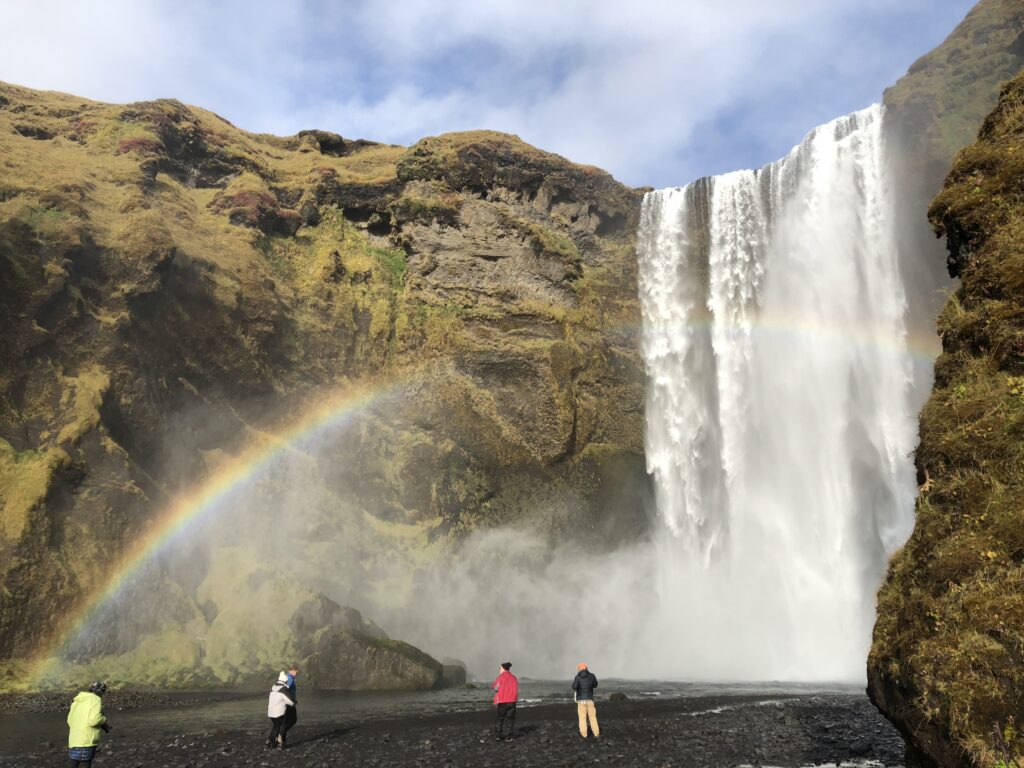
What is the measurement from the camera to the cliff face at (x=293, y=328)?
31.7 meters

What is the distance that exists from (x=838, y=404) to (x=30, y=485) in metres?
38.4

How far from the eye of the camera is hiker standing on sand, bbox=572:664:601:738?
51.5 feet

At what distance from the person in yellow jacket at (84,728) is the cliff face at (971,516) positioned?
34.8 ft

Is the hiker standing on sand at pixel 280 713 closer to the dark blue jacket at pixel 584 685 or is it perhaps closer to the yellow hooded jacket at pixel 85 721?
the yellow hooded jacket at pixel 85 721

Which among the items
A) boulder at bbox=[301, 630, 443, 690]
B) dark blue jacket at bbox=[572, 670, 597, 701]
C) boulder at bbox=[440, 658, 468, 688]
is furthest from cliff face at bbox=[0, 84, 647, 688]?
dark blue jacket at bbox=[572, 670, 597, 701]

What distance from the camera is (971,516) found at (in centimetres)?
764

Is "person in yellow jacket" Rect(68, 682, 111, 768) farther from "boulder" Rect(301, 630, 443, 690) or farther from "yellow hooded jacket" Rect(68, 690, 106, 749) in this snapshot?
"boulder" Rect(301, 630, 443, 690)

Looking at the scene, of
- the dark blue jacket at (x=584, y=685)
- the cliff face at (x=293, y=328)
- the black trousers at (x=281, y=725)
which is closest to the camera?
the dark blue jacket at (x=584, y=685)

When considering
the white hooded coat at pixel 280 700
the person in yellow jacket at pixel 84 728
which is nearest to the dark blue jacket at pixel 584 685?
the white hooded coat at pixel 280 700

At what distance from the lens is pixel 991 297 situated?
29.5ft

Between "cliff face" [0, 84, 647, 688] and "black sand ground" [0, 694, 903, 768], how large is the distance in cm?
1458

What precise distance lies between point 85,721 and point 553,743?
29.7ft

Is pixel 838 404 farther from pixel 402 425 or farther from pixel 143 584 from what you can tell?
pixel 143 584

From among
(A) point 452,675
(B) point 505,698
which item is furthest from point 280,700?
(A) point 452,675
